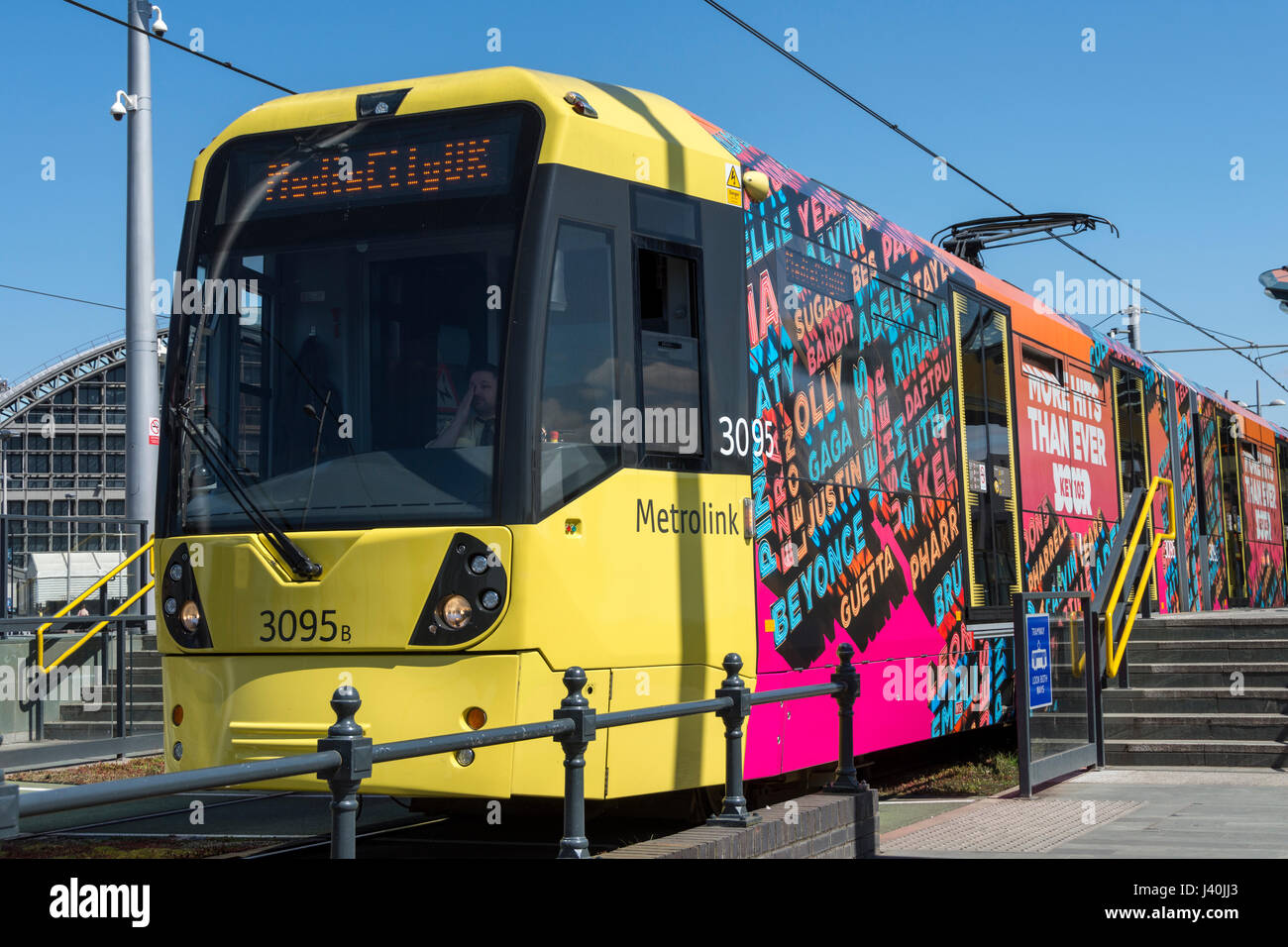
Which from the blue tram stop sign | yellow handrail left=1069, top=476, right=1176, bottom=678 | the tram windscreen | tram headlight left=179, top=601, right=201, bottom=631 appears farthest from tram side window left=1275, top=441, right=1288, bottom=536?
tram headlight left=179, top=601, right=201, bottom=631

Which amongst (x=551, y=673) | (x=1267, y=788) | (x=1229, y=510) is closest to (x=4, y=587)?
(x=551, y=673)

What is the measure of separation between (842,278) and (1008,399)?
347 cm

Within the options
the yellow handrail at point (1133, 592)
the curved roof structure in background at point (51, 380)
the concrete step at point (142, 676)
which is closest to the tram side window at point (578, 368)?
the yellow handrail at point (1133, 592)

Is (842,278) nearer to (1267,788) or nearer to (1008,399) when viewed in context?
(1008,399)

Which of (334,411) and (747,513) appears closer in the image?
(334,411)

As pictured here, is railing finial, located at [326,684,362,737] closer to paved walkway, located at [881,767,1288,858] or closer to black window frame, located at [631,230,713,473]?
black window frame, located at [631,230,713,473]

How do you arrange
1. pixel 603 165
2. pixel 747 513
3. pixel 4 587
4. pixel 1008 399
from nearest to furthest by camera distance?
pixel 603 165 → pixel 747 513 → pixel 1008 399 → pixel 4 587

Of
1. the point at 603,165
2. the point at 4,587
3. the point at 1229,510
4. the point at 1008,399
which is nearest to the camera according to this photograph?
the point at 603,165

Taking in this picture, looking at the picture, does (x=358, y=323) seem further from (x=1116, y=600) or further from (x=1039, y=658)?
(x=1116, y=600)

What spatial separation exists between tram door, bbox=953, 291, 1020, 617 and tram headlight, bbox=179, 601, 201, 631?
19.8 feet

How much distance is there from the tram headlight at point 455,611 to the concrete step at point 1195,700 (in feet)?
26.1

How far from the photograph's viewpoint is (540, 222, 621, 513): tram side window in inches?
282

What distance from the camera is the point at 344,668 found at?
7.11 metres

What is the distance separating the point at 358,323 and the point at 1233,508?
16.7m
